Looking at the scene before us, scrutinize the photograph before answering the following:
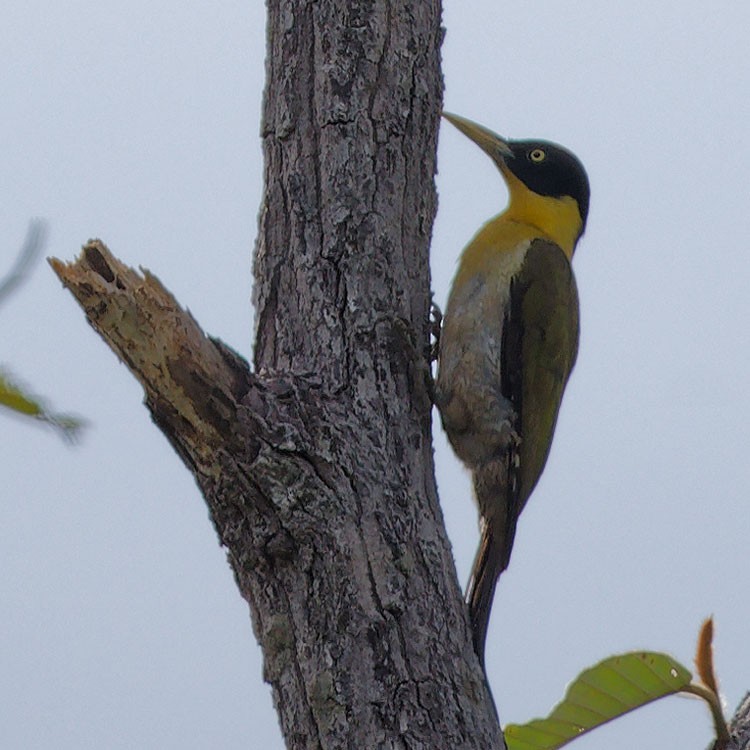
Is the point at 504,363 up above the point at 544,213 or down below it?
below

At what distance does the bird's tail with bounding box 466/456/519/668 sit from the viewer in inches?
150

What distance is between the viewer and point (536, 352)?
444 cm

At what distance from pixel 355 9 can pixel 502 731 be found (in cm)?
191

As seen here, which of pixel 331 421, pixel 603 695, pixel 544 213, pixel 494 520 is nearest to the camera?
pixel 331 421

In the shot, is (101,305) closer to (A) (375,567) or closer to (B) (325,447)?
(B) (325,447)

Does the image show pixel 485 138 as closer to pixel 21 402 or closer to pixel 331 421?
pixel 331 421

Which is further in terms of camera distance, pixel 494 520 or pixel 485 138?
pixel 485 138

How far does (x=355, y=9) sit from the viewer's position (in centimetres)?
332

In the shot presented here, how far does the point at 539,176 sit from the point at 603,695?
8.72 ft

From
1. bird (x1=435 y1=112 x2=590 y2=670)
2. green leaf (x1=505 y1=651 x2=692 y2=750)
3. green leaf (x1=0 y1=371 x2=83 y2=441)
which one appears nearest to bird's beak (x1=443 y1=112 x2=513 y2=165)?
bird (x1=435 y1=112 x2=590 y2=670)

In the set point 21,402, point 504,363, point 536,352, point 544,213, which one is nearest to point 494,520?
point 504,363

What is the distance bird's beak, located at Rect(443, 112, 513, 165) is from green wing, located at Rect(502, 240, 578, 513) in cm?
69

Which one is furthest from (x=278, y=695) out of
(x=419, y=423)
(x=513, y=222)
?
(x=513, y=222)

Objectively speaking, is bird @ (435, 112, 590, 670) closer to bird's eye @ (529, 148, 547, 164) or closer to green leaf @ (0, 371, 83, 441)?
bird's eye @ (529, 148, 547, 164)
